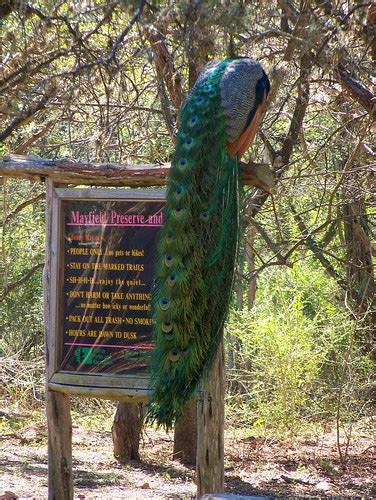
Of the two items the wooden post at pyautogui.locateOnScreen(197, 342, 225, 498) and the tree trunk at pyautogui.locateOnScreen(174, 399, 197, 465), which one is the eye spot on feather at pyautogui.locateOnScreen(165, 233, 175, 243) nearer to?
the wooden post at pyautogui.locateOnScreen(197, 342, 225, 498)

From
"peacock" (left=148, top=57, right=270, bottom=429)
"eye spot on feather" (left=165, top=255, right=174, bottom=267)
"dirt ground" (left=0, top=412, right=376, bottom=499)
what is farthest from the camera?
"dirt ground" (left=0, top=412, right=376, bottom=499)

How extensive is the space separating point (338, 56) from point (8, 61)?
315 cm

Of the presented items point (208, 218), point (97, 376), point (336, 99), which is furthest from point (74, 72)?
point (336, 99)

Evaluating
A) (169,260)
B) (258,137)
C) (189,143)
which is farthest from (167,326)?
(258,137)

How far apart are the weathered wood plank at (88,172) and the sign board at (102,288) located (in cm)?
9

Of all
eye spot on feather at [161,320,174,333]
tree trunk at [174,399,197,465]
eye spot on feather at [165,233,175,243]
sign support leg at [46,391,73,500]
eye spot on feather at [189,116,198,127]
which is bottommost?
tree trunk at [174,399,197,465]

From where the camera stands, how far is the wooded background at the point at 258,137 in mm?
6309

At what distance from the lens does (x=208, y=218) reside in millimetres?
4711

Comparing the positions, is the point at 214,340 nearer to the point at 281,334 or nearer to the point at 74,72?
the point at 74,72

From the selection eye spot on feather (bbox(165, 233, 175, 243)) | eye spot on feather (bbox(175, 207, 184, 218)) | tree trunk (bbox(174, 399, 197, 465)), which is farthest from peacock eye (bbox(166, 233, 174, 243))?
tree trunk (bbox(174, 399, 197, 465))

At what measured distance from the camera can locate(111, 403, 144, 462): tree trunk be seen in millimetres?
8008

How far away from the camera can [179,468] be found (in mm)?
Answer: 7809

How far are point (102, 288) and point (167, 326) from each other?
0.66 meters

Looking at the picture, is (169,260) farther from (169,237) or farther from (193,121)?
(193,121)
